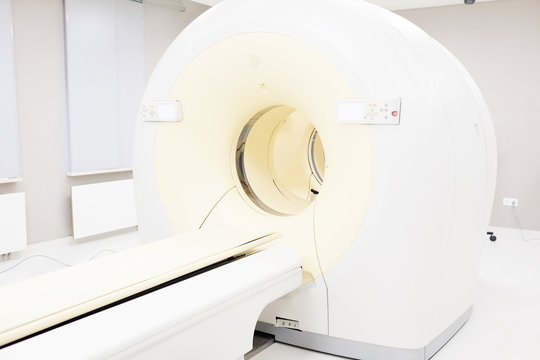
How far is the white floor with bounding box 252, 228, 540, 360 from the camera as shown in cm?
148

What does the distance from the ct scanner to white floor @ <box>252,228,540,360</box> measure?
0.05m

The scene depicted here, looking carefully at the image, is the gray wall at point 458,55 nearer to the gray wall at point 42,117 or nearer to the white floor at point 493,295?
the gray wall at point 42,117

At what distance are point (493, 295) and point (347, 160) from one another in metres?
1.12

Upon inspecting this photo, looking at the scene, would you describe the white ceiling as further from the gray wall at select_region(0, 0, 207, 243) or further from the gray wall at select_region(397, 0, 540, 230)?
the gray wall at select_region(0, 0, 207, 243)

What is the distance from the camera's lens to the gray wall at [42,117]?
3.01 metres

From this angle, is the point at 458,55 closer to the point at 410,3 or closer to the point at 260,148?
the point at 410,3

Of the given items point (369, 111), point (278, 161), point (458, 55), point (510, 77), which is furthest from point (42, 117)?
point (510, 77)

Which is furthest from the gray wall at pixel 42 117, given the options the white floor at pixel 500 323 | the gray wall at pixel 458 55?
the white floor at pixel 500 323

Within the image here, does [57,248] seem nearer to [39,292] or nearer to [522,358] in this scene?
[39,292]

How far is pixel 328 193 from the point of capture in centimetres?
143

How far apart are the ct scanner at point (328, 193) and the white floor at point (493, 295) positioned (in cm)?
6

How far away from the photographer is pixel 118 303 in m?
1.06

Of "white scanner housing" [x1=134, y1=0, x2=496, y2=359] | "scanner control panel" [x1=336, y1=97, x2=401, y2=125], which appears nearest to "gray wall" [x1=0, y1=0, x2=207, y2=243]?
"white scanner housing" [x1=134, y1=0, x2=496, y2=359]

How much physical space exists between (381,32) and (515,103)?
2.85 meters
